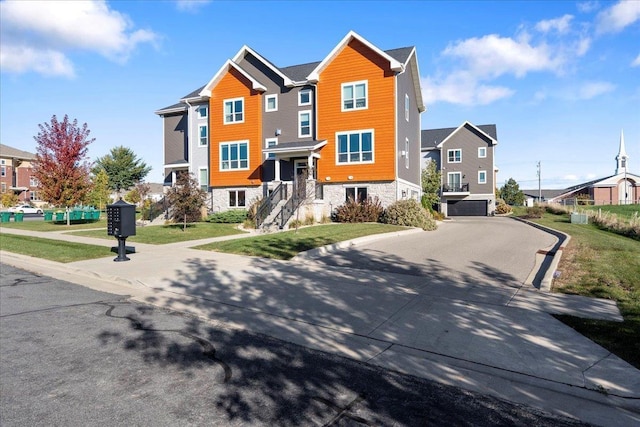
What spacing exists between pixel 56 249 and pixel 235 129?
60.9 feet

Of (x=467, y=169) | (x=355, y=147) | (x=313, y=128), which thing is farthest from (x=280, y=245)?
(x=467, y=169)

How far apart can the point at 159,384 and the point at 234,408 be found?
990 mm

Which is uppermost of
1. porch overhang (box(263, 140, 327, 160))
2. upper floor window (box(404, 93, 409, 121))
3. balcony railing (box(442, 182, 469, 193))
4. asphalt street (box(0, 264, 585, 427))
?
upper floor window (box(404, 93, 409, 121))

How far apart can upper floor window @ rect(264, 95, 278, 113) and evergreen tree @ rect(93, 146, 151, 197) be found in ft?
159

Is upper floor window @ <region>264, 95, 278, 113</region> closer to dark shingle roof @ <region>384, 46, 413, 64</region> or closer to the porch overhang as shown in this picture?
the porch overhang

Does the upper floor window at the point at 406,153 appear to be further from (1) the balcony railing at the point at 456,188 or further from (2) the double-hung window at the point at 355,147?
(1) the balcony railing at the point at 456,188

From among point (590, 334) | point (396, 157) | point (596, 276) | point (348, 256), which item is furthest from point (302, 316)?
point (396, 157)

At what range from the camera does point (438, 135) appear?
5141cm

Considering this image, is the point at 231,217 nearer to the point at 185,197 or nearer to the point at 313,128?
the point at 185,197

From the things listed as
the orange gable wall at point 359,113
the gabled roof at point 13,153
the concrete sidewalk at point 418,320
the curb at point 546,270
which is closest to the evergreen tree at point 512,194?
the orange gable wall at point 359,113

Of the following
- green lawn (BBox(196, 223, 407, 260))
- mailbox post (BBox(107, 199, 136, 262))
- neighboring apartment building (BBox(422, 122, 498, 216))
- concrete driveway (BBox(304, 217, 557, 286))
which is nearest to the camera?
concrete driveway (BBox(304, 217, 557, 286))

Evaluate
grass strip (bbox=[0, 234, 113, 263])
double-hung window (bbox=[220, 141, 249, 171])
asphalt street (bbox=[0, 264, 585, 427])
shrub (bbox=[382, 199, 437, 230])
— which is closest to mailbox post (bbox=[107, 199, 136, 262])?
grass strip (bbox=[0, 234, 113, 263])

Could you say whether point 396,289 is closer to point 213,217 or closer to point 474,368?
point 474,368

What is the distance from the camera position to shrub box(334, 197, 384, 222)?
81.2 feet
